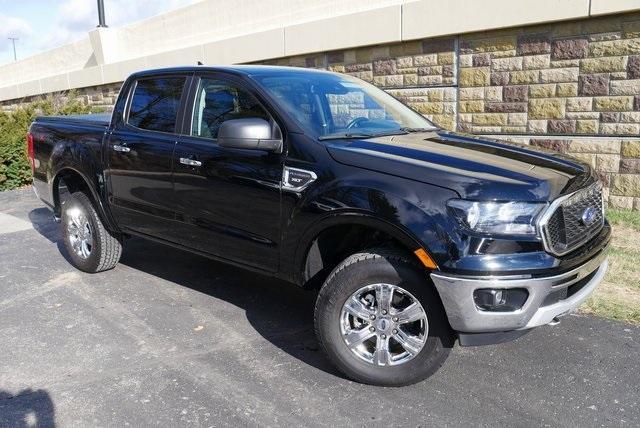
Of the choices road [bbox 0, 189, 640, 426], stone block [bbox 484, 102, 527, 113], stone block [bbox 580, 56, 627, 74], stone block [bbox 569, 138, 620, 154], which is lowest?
road [bbox 0, 189, 640, 426]

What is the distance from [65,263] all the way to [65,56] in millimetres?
14973

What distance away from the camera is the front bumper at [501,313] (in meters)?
2.83

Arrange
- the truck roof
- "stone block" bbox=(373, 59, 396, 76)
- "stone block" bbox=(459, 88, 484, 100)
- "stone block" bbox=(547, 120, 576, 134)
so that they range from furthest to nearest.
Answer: "stone block" bbox=(373, 59, 396, 76)
"stone block" bbox=(459, 88, 484, 100)
"stone block" bbox=(547, 120, 576, 134)
the truck roof

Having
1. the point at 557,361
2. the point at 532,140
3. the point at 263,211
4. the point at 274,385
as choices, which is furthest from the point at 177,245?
the point at 532,140

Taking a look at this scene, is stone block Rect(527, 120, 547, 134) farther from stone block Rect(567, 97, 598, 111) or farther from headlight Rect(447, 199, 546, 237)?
headlight Rect(447, 199, 546, 237)

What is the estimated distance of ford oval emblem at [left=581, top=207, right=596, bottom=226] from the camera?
3.23m

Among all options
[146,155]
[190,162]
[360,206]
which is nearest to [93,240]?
[146,155]

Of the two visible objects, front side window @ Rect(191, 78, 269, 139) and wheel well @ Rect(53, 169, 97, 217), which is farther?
wheel well @ Rect(53, 169, 97, 217)

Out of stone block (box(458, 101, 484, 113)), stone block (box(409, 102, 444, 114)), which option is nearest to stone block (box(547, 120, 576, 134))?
stone block (box(458, 101, 484, 113))

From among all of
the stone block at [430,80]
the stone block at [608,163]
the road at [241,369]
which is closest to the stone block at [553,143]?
the stone block at [608,163]

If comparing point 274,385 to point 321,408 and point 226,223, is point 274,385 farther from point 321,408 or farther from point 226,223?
point 226,223

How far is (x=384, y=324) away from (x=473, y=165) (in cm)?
102

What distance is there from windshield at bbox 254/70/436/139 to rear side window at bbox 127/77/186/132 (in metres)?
0.84

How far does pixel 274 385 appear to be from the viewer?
11.0 ft
